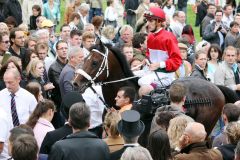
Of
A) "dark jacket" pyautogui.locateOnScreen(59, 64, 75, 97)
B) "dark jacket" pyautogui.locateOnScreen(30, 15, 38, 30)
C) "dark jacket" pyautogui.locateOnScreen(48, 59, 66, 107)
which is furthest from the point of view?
"dark jacket" pyautogui.locateOnScreen(30, 15, 38, 30)

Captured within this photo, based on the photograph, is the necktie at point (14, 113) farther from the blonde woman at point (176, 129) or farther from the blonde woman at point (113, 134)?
the blonde woman at point (176, 129)

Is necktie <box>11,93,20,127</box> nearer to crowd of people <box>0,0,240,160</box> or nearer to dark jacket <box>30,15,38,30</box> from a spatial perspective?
crowd of people <box>0,0,240,160</box>

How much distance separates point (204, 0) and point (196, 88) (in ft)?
56.8

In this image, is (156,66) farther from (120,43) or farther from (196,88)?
(120,43)

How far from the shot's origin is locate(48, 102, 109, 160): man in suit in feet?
24.7

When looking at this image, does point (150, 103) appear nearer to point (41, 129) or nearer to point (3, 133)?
point (41, 129)

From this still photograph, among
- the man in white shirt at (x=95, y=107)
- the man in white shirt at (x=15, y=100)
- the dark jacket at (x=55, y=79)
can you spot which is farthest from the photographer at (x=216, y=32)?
the man in white shirt at (x=15, y=100)

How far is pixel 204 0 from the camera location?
2811 cm

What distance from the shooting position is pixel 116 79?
457 inches

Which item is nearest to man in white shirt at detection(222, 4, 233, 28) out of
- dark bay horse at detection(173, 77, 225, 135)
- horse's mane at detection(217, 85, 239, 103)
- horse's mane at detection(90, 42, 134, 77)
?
horse's mane at detection(217, 85, 239, 103)

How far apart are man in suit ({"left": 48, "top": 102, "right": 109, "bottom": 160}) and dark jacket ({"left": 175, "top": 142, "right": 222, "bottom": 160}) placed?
Result: 2.95 ft

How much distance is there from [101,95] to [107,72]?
1.77ft

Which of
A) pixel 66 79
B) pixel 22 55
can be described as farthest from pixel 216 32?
pixel 66 79

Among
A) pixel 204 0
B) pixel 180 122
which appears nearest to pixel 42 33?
pixel 180 122
